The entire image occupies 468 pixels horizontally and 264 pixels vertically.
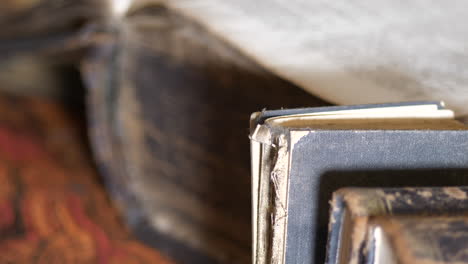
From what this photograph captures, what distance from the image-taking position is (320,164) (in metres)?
0.38

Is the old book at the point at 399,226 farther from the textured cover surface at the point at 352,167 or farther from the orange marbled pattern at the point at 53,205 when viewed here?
the orange marbled pattern at the point at 53,205

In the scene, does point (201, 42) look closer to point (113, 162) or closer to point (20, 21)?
point (113, 162)

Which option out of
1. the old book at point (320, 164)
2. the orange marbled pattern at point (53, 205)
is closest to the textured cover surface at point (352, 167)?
the old book at point (320, 164)

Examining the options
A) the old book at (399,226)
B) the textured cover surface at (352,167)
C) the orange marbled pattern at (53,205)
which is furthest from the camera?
the orange marbled pattern at (53,205)

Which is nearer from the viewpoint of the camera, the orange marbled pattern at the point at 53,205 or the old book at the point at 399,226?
the old book at the point at 399,226

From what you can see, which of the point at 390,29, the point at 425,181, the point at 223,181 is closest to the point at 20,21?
the point at 223,181

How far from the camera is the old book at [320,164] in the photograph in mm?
365

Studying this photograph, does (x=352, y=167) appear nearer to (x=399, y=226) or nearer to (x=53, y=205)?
(x=399, y=226)

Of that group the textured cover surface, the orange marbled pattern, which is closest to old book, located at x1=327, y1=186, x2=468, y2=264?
the textured cover surface

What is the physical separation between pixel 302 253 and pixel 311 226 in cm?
3

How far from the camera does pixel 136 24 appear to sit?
0.94m

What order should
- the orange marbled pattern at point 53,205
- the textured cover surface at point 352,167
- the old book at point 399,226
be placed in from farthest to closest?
the orange marbled pattern at point 53,205 → the textured cover surface at point 352,167 → the old book at point 399,226

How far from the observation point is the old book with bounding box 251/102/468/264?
36cm

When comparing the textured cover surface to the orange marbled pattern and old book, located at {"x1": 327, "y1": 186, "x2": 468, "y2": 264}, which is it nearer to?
old book, located at {"x1": 327, "y1": 186, "x2": 468, "y2": 264}
